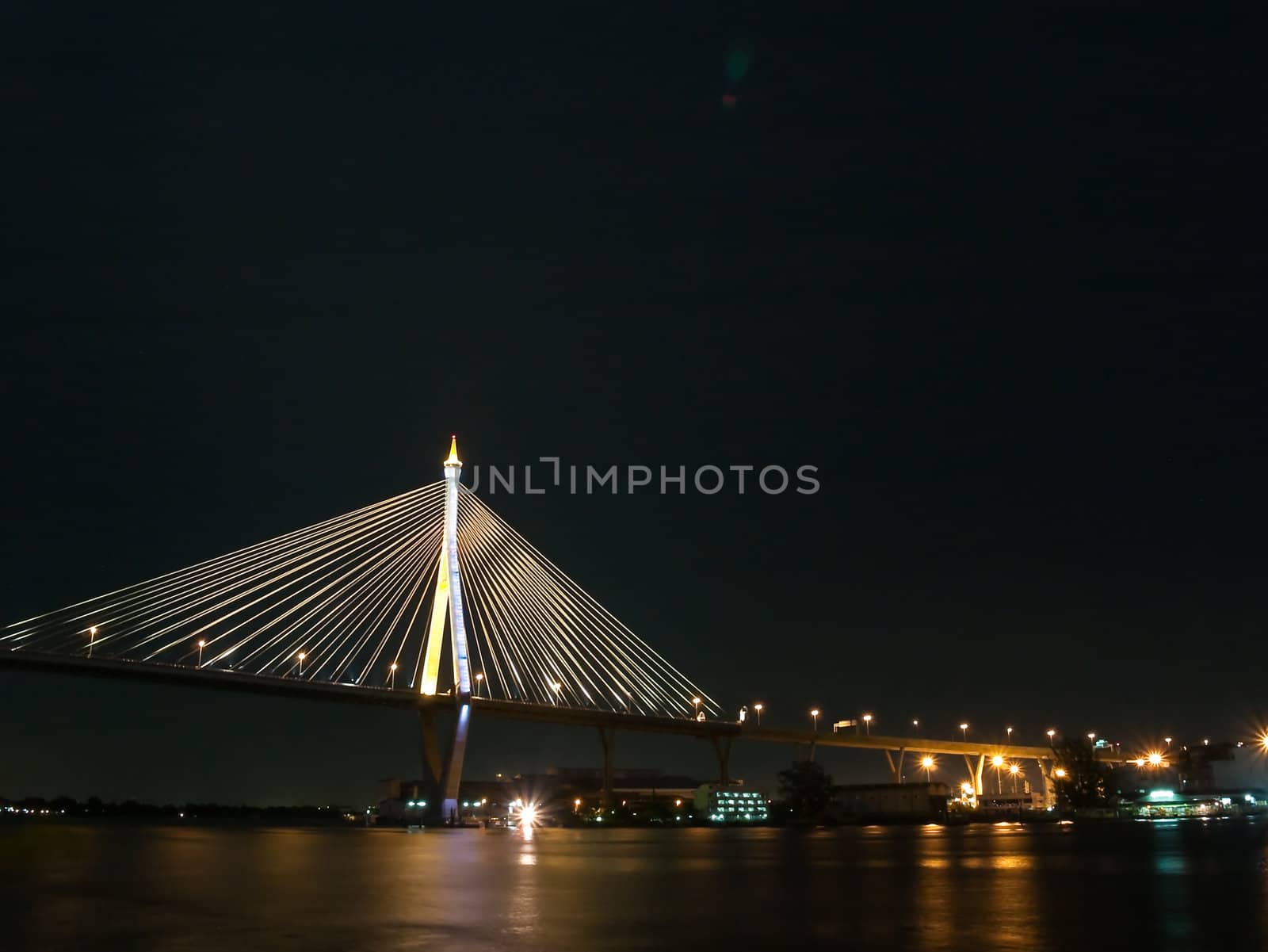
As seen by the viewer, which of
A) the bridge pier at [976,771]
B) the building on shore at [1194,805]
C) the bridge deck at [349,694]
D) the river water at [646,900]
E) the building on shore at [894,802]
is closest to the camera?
the river water at [646,900]

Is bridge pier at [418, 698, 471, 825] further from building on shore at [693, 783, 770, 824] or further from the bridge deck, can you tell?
building on shore at [693, 783, 770, 824]

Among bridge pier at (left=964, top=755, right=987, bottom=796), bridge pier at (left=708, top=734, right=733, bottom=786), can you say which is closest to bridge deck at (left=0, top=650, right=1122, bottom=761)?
bridge pier at (left=708, top=734, right=733, bottom=786)

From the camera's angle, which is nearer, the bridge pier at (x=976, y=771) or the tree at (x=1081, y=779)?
the tree at (x=1081, y=779)

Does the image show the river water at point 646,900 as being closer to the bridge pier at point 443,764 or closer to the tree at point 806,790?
the bridge pier at point 443,764

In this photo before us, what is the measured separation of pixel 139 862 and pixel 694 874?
1231 cm

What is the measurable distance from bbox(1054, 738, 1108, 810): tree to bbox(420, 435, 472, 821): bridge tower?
4397cm

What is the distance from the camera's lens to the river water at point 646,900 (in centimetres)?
1135

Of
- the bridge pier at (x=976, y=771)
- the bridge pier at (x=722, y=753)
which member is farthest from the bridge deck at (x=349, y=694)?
the bridge pier at (x=976, y=771)

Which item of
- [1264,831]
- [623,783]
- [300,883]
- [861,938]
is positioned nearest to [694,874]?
[300,883]

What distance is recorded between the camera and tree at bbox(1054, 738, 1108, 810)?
258 ft

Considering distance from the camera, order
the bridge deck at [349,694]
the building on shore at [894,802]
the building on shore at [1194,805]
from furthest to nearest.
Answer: the building on shore at [894,802] → the building on shore at [1194,805] → the bridge deck at [349,694]

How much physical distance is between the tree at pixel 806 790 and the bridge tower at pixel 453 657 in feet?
111

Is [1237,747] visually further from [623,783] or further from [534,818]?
[623,783]

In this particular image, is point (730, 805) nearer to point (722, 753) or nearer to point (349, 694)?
point (722, 753)
